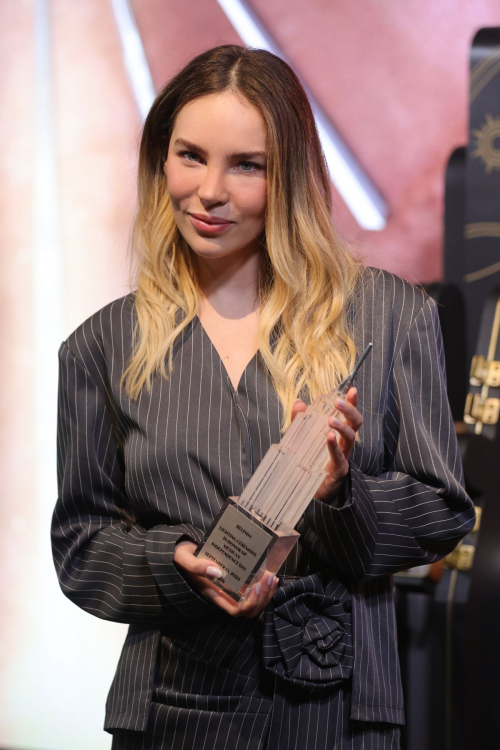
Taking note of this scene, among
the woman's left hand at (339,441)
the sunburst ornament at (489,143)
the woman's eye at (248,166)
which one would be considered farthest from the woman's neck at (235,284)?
the sunburst ornament at (489,143)

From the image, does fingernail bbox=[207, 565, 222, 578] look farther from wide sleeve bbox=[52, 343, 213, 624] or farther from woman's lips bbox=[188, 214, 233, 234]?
woman's lips bbox=[188, 214, 233, 234]

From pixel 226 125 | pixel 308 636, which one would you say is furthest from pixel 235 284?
pixel 308 636

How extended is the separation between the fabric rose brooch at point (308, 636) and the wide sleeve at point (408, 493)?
0.05 metres

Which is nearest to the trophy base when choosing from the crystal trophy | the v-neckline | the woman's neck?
the crystal trophy

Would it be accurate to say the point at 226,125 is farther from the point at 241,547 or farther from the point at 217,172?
the point at 241,547

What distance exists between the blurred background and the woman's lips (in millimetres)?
1262

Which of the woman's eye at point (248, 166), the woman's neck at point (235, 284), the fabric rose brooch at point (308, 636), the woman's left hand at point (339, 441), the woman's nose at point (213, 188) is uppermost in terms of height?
the woman's eye at point (248, 166)

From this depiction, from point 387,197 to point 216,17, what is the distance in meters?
0.71

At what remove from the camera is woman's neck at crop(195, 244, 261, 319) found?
122 cm

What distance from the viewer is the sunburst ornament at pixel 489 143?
2059 millimetres

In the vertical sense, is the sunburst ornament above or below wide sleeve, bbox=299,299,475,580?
above

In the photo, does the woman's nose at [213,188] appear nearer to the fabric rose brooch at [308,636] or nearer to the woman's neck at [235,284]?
the woman's neck at [235,284]

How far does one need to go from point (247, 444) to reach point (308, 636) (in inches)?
9.5

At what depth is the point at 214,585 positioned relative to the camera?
0.98 metres
